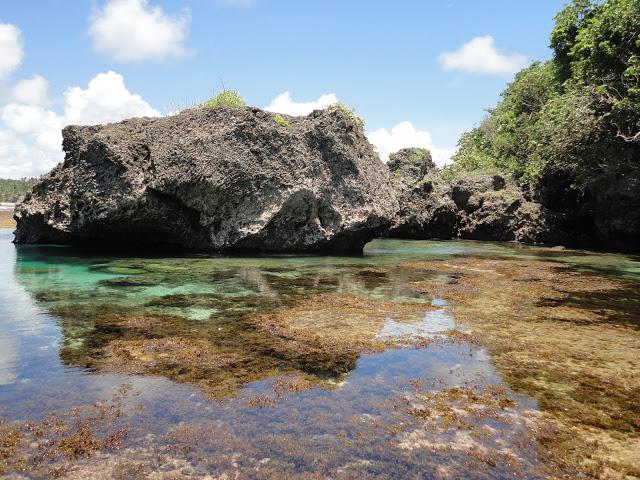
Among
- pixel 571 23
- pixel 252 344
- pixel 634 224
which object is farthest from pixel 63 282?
pixel 571 23

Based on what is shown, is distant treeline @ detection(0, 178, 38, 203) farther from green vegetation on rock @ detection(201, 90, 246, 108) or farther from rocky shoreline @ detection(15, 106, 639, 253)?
rocky shoreline @ detection(15, 106, 639, 253)

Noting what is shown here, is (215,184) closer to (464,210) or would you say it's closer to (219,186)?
(219,186)

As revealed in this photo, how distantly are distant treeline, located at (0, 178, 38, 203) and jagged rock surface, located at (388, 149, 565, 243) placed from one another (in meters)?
95.5

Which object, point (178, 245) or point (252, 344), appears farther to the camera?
point (178, 245)

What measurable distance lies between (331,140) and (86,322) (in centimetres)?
1273

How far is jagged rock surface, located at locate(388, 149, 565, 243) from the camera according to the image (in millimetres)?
32000

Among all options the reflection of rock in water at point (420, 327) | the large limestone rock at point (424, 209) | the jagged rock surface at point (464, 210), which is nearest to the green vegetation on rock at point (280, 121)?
the reflection of rock in water at point (420, 327)

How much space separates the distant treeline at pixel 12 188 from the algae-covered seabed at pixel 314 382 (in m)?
112

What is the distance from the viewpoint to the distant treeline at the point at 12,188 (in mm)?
108312

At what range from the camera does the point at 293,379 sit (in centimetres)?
563

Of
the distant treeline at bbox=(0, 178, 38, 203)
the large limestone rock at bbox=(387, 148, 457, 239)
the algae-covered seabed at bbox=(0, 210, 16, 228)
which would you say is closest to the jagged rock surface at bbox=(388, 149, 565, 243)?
the large limestone rock at bbox=(387, 148, 457, 239)

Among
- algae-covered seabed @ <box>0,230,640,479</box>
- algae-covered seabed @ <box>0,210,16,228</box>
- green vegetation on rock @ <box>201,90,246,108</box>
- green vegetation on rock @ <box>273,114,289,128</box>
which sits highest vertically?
green vegetation on rock @ <box>201,90,246,108</box>

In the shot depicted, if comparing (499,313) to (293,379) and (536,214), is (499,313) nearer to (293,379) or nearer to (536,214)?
(293,379)

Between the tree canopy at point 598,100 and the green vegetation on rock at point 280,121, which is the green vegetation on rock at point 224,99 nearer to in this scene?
the green vegetation on rock at point 280,121
